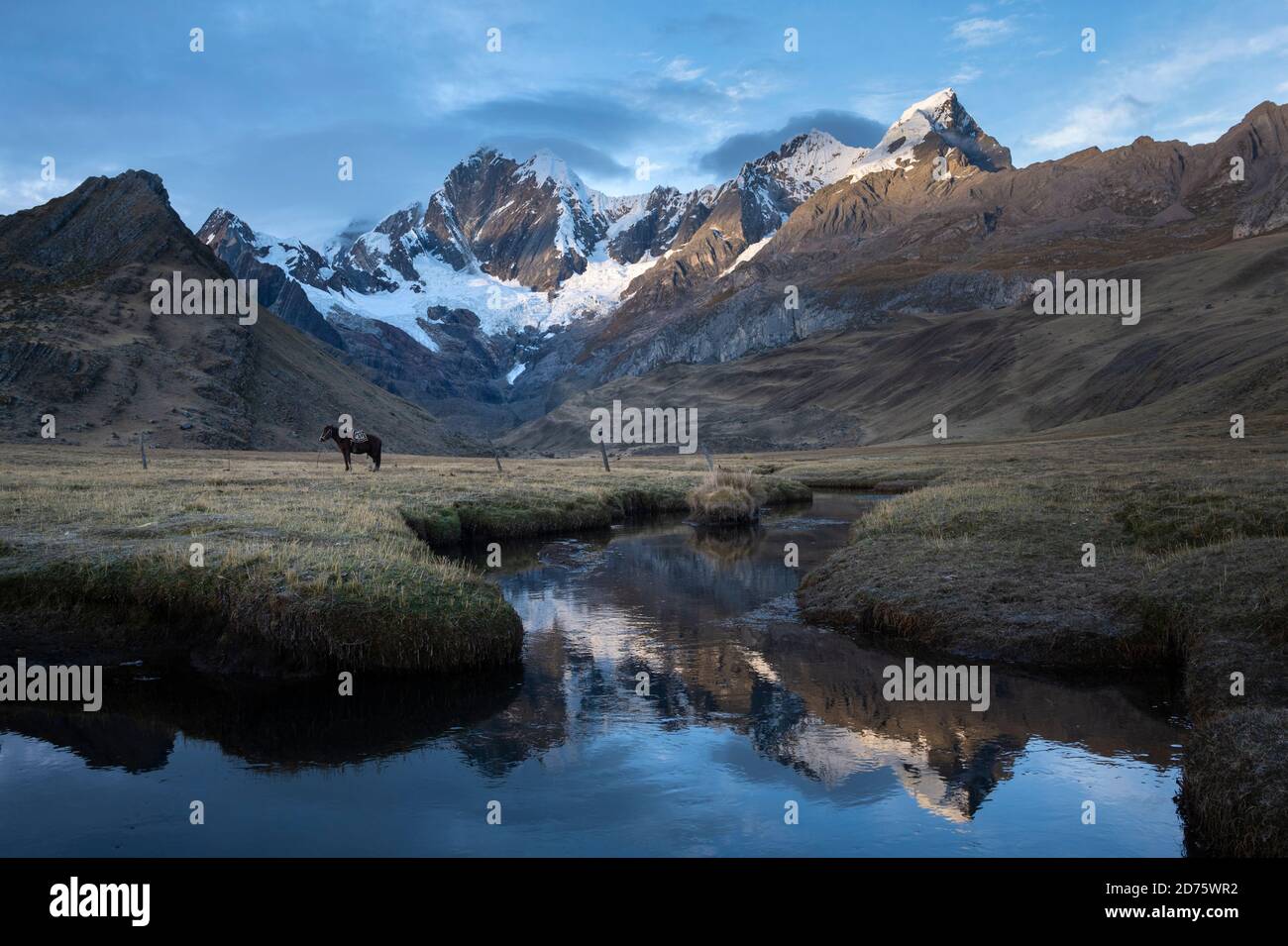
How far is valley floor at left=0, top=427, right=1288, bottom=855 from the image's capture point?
594 inches

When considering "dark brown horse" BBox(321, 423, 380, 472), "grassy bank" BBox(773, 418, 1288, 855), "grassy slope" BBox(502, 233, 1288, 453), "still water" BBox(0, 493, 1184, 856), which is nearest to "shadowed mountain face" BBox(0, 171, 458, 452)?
"dark brown horse" BBox(321, 423, 380, 472)

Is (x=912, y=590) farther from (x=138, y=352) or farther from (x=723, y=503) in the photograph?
(x=138, y=352)

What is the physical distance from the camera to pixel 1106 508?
29562mm

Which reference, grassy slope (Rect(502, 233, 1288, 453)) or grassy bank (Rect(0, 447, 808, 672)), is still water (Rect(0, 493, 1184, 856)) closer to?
grassy bank (Rect(0, 447, 808, 672))

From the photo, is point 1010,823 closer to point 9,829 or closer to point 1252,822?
point 1252,822

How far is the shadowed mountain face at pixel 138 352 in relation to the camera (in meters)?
108

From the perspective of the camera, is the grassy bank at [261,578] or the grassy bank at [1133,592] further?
the grassy bank at [261,578]

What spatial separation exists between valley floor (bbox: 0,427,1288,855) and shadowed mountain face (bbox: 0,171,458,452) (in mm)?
86856

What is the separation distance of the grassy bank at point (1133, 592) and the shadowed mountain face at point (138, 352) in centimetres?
9996

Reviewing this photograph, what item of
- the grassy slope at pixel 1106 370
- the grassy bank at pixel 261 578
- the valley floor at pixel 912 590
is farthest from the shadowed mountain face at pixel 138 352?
the valley floor at pixel 912 590

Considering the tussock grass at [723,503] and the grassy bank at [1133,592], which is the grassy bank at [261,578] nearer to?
the grassy bank at [1133,592]

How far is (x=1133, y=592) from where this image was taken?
19828 millimetres

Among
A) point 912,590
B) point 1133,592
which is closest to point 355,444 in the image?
point 912,590
